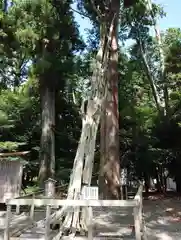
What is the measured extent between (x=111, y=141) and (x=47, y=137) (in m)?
3.63

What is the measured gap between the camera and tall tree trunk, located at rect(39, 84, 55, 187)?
13.2m

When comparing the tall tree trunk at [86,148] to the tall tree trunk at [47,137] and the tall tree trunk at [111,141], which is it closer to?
the tall tree trunk at [111,141]

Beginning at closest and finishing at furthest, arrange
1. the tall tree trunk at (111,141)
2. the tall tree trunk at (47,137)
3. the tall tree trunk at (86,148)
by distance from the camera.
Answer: the tall tree trunk at (86,148) < the tall tree trunk at (111,141) < the tall tree trunk at (47,137)

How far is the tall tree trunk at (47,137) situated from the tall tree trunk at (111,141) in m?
3.05

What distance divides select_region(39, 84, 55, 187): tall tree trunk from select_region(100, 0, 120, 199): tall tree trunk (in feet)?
10.0

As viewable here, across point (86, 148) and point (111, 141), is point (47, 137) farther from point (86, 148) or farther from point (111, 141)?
point (86, 148)

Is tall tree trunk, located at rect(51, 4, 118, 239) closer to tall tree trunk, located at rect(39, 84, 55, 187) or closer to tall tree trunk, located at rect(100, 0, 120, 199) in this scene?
tall tree trunk, located at rect(100, 0, 120, 199)

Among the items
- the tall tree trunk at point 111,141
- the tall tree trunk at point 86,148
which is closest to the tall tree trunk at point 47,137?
the tall tree trunk at point 111,141

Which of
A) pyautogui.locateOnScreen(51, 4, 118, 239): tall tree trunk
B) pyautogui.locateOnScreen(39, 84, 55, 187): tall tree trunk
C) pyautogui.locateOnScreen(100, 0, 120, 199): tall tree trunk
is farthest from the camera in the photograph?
pyautogui.locateOnScreen(39, 84, 55, 187): tall tree trunk

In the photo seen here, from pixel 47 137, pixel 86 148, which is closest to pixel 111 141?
pixel 47 137

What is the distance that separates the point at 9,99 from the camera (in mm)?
15633

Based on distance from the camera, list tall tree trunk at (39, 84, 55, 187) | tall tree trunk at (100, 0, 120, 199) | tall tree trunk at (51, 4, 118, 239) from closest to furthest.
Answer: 1. tall tree trunk at (51, 4, 118, 239)
2. tall tree trunk at (100, 0, 120, 199)
3. tall tree trunk at (39, 84, 55, 187)

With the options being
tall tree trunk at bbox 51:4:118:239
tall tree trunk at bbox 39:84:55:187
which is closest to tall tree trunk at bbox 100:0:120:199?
tall tree trunk at bbox 51:4:118:239

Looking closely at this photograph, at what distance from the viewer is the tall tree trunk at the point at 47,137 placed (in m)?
13.2
